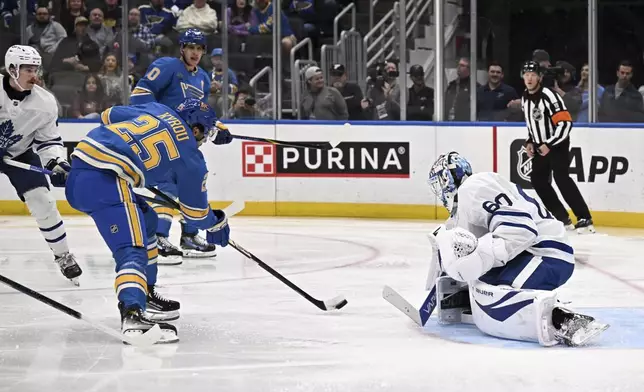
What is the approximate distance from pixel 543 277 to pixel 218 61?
524 cm

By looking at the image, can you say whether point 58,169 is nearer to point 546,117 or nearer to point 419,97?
point 546,117

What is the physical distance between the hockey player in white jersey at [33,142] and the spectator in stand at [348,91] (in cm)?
355

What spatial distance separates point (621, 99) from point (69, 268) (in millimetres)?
4220

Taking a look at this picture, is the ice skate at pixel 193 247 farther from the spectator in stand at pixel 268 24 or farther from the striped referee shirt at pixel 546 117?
the spectator in stand at pixel 268 24

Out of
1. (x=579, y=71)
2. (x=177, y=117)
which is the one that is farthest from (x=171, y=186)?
(x=579, y=71)

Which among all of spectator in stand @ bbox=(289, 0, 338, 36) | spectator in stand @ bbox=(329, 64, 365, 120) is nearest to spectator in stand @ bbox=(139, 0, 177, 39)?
spectator in stand @ bbox=(289, 0, 338, 36)

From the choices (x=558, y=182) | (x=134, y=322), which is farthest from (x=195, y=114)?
(x=558, y=182)

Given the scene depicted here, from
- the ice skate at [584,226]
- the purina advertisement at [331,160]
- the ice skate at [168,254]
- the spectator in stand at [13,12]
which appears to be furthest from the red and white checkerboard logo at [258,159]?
the ice skate at [168,254]

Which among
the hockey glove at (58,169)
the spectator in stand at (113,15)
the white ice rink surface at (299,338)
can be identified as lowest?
the white ice rink surface at (299,338)

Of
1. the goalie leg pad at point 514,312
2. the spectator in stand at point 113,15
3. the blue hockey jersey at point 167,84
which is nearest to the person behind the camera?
the goalie leg pad at point 514,312

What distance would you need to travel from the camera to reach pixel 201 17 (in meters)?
8.95

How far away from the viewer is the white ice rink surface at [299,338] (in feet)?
11.5

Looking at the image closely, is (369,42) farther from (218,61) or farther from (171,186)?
(171,186)

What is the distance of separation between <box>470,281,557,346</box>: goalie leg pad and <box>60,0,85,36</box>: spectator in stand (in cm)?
586
